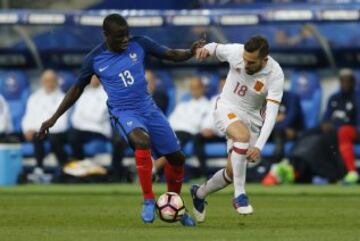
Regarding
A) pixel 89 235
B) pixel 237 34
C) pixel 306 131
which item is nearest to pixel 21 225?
pixel 89 235

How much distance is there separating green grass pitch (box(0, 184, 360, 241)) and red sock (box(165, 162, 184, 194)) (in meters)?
0.41

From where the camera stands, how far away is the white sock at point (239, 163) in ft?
46.9

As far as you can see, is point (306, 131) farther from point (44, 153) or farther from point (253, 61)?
point (253, 61)

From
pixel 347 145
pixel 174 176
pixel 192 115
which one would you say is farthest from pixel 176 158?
pixel 192 115

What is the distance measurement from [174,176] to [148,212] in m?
0.73

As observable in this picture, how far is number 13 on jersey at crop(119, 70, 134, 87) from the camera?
14125 millimetres

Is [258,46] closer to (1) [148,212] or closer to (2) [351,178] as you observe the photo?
(1) [148,212]

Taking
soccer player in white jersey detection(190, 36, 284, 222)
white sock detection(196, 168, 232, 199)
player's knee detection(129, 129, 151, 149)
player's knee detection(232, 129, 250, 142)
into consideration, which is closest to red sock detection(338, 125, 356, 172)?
soccer player in white jersey detection(190, 36, 284, 222)

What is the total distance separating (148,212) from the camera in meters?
13.8

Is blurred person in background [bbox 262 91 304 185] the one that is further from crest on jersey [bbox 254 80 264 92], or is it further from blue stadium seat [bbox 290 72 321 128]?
crest on jersey [bbox 254 80 264 92]

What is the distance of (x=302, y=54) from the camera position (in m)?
25.1

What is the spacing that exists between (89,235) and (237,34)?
1319cm

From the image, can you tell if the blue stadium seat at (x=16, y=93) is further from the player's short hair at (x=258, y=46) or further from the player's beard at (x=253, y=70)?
the player's short hair at (x=258, y=46)

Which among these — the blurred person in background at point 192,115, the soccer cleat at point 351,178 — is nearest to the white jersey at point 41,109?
the blurred person in background at point 192,115
